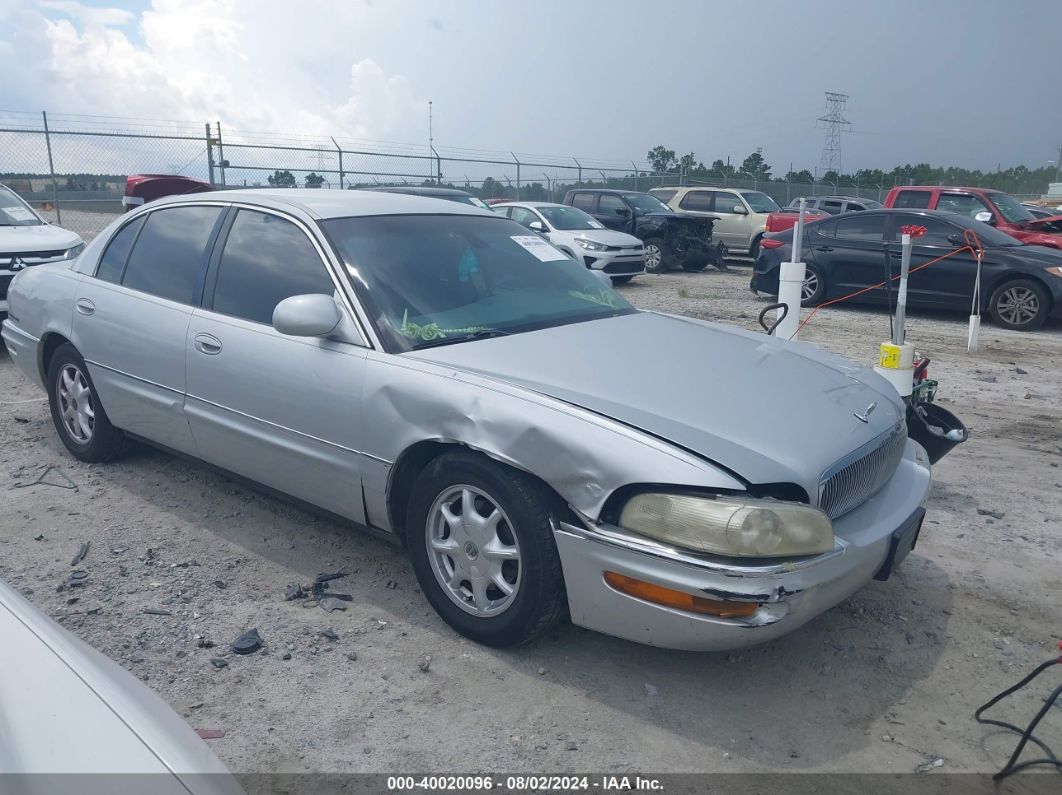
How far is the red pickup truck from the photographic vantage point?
13.5m

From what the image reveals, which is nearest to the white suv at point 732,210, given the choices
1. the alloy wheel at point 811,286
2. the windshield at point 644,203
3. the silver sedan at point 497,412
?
the windshield at point 644,203

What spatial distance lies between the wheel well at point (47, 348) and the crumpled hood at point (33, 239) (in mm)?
3523

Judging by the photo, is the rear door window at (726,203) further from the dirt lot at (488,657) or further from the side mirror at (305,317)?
the side mirror at (305,317)

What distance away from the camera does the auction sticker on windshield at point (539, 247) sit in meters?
4.40

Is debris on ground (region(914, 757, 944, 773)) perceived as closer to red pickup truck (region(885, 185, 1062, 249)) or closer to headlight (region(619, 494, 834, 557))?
headlight (region(619, 494, 834, 557))

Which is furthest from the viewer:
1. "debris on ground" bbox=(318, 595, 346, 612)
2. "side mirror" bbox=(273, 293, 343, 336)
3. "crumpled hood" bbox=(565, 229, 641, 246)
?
"crumpled hood" bbox=(565, 229, 641, 246)

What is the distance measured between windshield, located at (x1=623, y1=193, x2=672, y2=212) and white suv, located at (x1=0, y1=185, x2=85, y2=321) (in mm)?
10955

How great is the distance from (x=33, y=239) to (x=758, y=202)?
15022 millimetres

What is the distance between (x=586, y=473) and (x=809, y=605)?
804 mm

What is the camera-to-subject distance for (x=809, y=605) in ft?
9.02

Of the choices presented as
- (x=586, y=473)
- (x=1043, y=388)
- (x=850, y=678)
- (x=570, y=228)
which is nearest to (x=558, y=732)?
(x=586, y=473)

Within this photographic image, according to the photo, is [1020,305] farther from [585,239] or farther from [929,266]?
[585,239]

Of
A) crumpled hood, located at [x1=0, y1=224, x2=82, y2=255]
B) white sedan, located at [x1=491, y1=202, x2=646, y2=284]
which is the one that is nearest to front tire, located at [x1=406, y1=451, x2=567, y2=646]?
crumpled hood, located at [x1=0, y1=224, x2=82, y2=255]

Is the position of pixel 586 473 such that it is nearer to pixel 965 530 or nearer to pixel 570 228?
pixel 965 530
